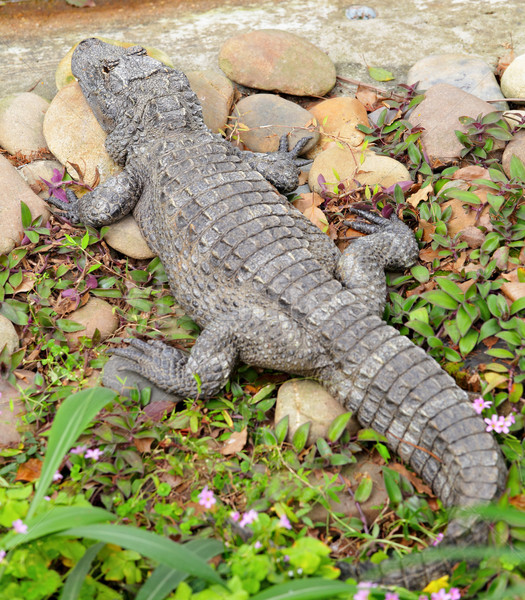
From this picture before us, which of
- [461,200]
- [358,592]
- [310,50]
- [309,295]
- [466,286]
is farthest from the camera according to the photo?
[310,50]

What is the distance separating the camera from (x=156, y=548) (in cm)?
205

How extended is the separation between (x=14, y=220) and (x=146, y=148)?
3.44 feet

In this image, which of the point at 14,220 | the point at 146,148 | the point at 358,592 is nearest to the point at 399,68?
the point at 146,148

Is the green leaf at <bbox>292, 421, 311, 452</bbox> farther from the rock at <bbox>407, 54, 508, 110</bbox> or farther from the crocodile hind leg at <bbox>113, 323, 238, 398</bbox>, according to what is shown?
the rock at <bbox>407, 54, 508, 110</bbox>

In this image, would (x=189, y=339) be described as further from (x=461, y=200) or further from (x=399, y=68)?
(x=399, y=68)

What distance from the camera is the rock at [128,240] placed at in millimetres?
3900

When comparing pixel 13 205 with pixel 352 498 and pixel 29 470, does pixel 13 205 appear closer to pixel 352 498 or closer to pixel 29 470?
pixel 29 470

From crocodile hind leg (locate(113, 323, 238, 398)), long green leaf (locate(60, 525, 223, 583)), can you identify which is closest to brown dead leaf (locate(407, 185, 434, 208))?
crocodile hind leg (locate(113, 323, 238, 398))

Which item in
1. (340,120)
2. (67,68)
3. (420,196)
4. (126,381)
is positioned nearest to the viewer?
(126,381)

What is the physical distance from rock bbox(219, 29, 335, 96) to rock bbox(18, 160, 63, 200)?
1824 mm

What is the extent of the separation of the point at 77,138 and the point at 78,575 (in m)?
3.22

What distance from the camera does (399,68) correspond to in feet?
16.4

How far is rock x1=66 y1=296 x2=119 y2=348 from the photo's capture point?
349cm

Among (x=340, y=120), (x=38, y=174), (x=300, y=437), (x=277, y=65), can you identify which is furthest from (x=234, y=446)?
(x=277, y=65)
